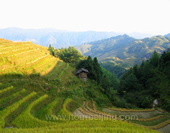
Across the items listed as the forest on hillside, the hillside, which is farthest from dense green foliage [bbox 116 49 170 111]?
the hillside

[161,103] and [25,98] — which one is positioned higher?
[25,98]

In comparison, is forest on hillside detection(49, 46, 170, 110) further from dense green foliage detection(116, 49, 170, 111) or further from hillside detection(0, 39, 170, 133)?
hillside detection(0, 39, 170, 133)

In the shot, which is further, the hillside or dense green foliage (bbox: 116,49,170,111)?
dense green foliage (bbox: 116,49,170,111)

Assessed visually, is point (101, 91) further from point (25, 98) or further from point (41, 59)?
point (25, 98)

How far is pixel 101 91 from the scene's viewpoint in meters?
26.6

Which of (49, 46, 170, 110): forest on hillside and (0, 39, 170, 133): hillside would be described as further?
(49, 46, 170, 110): forest on hillside

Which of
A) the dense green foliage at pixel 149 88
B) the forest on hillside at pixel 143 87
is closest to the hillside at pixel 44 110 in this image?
the forest on hillside at pixel 143 87

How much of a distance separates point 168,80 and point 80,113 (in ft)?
74.0

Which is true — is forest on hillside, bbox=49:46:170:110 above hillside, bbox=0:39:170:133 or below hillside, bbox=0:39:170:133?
below

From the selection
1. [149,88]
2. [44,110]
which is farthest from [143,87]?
[44,110]

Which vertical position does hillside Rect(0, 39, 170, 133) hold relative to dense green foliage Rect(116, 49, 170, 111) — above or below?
above

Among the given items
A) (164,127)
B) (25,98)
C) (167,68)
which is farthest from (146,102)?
(25,98)

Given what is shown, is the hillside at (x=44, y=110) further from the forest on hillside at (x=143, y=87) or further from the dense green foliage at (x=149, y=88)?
the dense green foliage at (x=149, y=88)

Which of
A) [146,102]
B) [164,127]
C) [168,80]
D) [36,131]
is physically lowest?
[146,102]
